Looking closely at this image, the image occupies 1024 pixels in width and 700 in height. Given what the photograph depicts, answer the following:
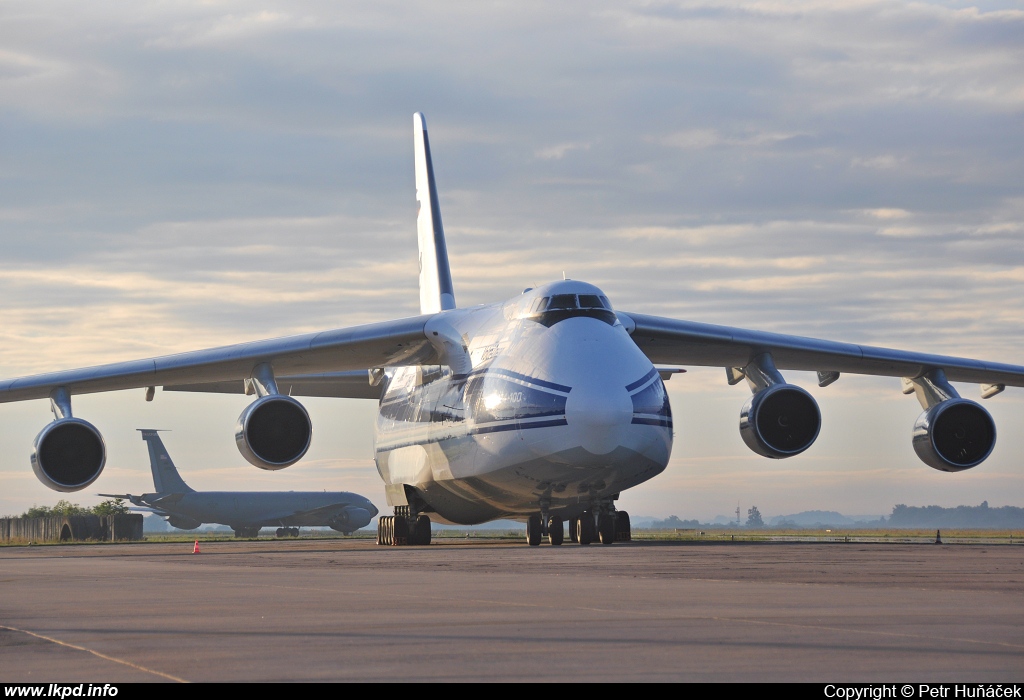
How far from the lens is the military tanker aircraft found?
66.1 meters

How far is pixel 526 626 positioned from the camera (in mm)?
7137

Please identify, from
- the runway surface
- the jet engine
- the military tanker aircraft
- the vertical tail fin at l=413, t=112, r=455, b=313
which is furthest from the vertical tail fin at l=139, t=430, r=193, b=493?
the runway surface

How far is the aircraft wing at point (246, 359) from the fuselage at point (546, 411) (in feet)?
3.38

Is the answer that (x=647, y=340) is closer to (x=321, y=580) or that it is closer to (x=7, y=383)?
(x=7, y=383)

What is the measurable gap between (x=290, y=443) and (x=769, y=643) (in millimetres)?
18106

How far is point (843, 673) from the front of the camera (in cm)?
515

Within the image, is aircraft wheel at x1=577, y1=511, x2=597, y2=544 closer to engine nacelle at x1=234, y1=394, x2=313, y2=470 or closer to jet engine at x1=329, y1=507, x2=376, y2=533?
engine nacelle at x1=234, y1=394, x2=313, y2=470

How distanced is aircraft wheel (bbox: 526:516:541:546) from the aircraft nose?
445cm

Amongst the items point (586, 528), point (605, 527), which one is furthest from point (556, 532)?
point (605, 527)

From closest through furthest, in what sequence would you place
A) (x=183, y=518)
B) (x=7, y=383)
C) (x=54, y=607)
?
(x=54, y=607) < (x=7, y=383) < (x=183, y=518)

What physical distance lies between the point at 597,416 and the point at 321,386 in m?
12.4

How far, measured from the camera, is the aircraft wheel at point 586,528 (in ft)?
77.2

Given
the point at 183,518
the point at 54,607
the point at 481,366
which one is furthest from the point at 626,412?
the point at 183,518
